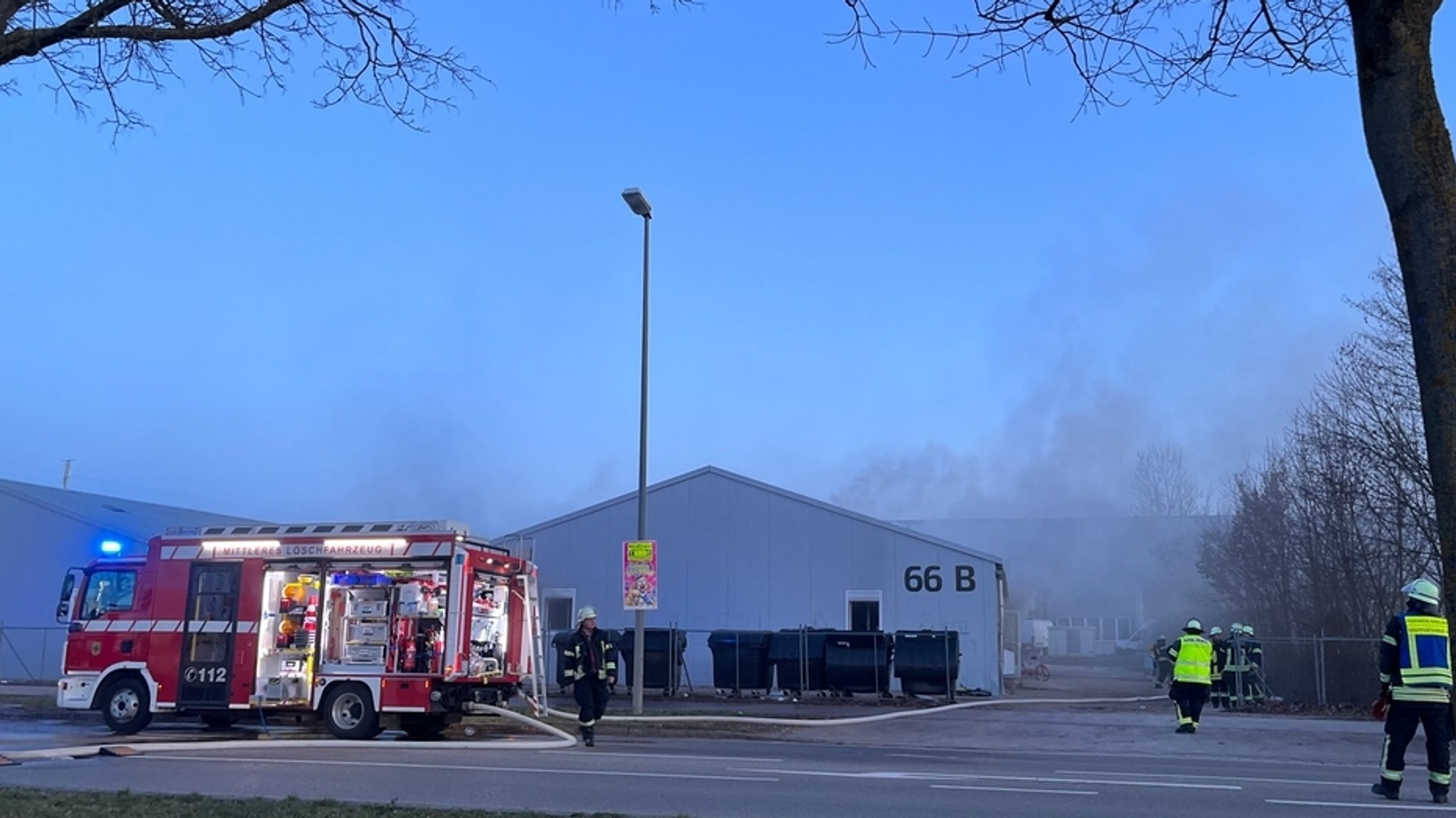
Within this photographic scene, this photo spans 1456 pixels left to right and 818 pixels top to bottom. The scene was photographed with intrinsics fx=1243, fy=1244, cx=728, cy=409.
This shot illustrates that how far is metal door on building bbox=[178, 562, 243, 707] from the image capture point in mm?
16906

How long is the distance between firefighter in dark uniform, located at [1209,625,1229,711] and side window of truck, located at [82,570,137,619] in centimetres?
1711

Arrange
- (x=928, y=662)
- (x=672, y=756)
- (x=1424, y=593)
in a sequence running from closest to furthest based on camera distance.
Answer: (x=1424, y=593)
(x=672, y=756)
(x=928, y=662)

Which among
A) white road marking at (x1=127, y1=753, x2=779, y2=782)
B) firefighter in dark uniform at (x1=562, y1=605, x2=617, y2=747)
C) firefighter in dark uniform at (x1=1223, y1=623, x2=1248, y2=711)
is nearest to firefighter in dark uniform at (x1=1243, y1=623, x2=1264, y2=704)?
firefighter in dark uniform at (x1=1223, y1=623, x2=1248, y2=711)

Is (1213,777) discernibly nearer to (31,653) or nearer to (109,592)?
(109,592)

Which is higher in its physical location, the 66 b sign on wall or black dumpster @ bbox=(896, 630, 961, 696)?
the 66 b sign on wall

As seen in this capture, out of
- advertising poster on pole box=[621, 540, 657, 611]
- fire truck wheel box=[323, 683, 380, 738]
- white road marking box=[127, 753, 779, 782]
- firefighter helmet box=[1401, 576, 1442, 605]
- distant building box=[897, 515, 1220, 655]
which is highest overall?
distant building box=[897, 515, 1220, 655]

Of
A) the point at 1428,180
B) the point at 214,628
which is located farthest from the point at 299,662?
the point at 1428,180

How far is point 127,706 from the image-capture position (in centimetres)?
1717

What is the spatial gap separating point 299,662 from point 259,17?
11.9m

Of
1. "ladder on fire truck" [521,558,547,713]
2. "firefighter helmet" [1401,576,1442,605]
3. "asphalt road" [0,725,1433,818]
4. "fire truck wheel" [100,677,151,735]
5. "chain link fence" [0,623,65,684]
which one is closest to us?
"asphalt road" [0,725,1433,818]

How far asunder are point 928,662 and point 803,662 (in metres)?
2.44

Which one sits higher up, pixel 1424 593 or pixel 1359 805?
pixel 1424 593

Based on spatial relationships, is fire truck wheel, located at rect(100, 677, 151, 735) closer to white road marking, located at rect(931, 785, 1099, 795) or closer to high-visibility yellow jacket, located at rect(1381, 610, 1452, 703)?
white road marking, located at rect(931, 785, 1099, 795)

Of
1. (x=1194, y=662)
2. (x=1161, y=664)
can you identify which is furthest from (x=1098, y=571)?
(x=1194, y=662)
